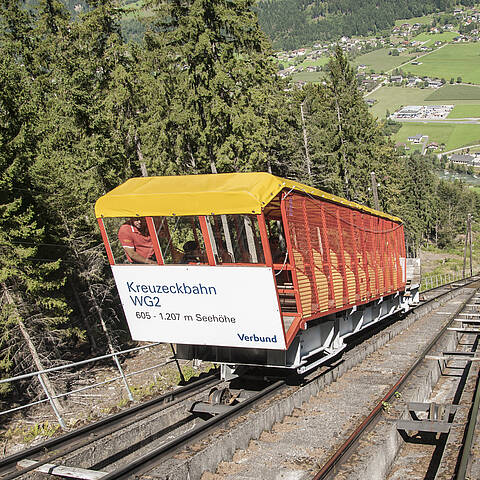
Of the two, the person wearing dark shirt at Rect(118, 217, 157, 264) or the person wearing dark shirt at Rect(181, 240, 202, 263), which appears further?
the person wearing dark shirt at Rect(118, 217, 157, 264)

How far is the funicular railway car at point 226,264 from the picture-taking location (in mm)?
7852

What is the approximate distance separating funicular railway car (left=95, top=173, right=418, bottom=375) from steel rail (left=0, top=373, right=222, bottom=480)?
Result: 885mm

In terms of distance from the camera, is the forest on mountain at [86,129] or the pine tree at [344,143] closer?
the forest on mountain at [86,129]

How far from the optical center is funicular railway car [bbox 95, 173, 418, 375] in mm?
7852

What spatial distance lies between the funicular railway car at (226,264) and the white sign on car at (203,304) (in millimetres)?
19

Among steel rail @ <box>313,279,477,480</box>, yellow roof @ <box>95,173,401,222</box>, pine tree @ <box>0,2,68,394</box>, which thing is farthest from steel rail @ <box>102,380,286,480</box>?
pine tree @ <box>0,2,68,394</box>

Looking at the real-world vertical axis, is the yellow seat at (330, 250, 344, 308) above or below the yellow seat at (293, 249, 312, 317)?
below

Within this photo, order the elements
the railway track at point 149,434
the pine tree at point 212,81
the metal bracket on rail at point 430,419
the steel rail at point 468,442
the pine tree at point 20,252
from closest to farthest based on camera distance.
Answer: the steel rail at point 468,442 → the railway track at point 149,434 → the metal bracket on rail at point 430,419 → the pine tree at point 20,252 → the pine tree at point 212,81

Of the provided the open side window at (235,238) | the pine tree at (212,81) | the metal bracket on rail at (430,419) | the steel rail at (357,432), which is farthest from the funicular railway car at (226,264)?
the pine tree at (212,81)

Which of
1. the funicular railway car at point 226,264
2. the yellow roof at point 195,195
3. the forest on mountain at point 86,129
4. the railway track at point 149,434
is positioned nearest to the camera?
the railway track at point 149,434

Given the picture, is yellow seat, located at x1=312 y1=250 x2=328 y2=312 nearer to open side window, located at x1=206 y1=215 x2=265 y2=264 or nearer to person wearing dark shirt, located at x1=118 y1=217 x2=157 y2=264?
open side window, located at x1=206 y1=215 x2=265 y2=264

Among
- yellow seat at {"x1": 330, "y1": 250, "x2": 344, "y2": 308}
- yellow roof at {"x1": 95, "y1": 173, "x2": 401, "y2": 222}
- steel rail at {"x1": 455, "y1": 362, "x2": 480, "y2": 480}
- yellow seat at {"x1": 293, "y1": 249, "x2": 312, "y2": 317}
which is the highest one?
yellow roof at {"x1": 95, "y1": 173, "x2": 401, "y2": 222}

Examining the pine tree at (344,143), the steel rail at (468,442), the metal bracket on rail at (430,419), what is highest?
the steel rail at (468,442)

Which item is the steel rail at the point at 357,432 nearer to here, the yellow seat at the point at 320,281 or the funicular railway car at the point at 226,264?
the funicular railway car at the point at 226,264
